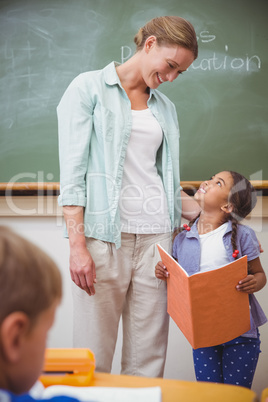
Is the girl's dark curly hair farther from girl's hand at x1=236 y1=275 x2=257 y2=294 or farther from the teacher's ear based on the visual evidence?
the teacher's ear

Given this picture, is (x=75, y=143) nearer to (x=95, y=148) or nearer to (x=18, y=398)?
(x=95, y=148)

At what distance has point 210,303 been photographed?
1.19m

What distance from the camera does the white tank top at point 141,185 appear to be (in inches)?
54.1

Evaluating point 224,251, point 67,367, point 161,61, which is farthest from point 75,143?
point 67,367

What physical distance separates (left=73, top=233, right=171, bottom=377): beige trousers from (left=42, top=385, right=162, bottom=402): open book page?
0.63 meters

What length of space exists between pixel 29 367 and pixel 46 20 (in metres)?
1.79

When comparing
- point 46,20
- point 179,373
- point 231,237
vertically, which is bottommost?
point 179,373

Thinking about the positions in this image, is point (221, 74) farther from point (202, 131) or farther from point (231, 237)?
point (231, 237)

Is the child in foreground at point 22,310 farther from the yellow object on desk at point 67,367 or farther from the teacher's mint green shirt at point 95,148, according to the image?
the teacher's mint green shirt at point 95,148

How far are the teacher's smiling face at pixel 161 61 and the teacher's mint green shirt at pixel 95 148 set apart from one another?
0.36ft

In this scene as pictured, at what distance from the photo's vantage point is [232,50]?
1870mm

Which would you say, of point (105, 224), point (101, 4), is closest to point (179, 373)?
point (105, 224)

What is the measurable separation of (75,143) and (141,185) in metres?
0.26

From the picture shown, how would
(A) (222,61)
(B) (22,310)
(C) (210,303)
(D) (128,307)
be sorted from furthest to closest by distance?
(A) (222,61) < (D) (128,307) < (C) (210,303) < (B) (22,310)
